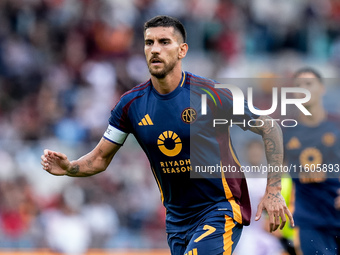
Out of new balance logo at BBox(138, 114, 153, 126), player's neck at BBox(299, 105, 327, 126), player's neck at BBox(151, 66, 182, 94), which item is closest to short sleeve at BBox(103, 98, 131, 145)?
new balance logo at BBox(138, 114, 153, 126)

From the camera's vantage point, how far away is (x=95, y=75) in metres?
15.4

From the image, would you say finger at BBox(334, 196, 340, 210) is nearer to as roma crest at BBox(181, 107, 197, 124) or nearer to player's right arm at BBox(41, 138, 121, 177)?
as roma crest at BBox(181, 107, 197, 124)

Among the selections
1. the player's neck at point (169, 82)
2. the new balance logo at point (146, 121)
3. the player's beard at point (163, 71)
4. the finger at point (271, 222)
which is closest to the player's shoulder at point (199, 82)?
the player's neck at point (169, 82)

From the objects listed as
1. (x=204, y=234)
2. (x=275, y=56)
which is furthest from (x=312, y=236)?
(x=275, y=56)

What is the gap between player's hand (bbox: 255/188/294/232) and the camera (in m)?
5.82

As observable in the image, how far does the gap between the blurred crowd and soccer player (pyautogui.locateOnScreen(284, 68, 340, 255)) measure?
4634mm

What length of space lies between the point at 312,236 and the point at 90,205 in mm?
5676

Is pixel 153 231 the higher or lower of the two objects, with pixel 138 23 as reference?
lower

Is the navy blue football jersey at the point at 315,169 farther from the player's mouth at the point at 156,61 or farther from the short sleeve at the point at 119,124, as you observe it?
the player's mouth at the point at 156,61

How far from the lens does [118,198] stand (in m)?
13.3

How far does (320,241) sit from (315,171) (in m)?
0.81

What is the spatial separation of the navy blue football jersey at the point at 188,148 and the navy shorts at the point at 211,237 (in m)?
0.08

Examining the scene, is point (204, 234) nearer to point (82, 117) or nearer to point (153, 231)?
point (153, 231)

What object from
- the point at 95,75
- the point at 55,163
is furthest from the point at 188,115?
the point at 95,75
